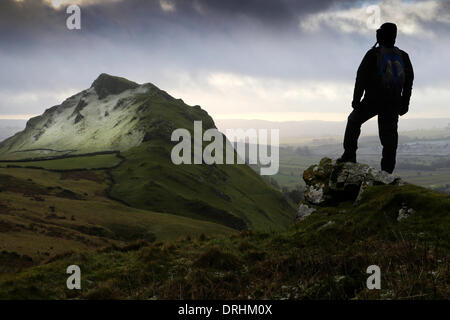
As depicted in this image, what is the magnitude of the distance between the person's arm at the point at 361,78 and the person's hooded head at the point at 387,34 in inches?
29.8

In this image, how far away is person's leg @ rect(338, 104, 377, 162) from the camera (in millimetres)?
14797

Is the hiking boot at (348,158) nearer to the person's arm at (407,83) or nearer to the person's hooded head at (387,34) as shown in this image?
the person's arm at (407,83)

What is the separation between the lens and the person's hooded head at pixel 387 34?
13820 millimetres

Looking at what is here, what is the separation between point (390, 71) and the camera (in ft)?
45.3

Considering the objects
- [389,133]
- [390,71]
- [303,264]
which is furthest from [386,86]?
[303,264]

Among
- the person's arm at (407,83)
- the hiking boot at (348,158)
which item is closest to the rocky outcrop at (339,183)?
the hiking boot at (348,158)

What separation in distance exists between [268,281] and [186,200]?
125 m

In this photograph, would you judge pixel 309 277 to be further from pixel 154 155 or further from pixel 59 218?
pixel 154 155

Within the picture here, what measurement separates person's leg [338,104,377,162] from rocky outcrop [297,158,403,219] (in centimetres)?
49

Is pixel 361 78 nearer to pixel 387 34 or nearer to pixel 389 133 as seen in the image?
pixel 387 34

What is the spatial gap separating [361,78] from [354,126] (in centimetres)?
229

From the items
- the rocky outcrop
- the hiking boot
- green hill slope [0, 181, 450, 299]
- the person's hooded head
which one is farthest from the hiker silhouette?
green hill slope [0, 181, 450, 299]
